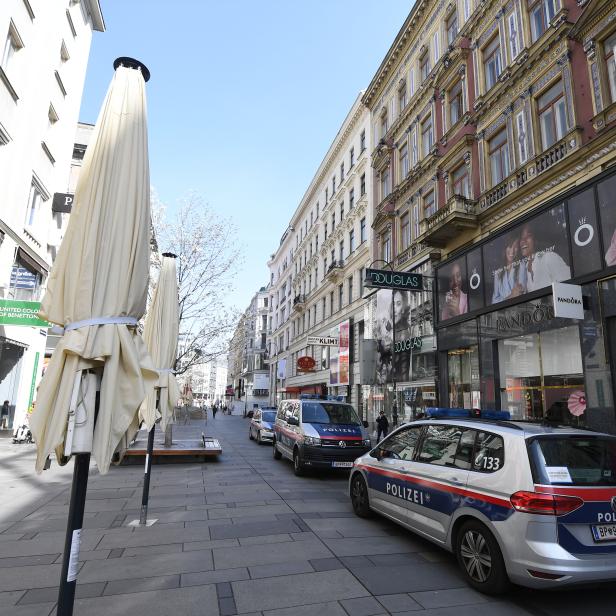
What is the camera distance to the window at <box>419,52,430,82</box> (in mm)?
21188

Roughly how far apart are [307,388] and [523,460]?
35251 mm

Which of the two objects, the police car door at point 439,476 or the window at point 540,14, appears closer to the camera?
the police car door at point 439,476

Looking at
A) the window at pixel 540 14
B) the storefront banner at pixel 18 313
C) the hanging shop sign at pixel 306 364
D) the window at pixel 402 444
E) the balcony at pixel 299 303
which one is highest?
the window at pixel 540 14

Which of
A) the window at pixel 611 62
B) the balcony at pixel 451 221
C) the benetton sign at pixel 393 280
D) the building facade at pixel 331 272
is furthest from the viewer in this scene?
the building facade at pixel 331 272

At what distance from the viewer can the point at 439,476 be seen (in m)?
5.17

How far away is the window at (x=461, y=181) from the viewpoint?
56.6 feet

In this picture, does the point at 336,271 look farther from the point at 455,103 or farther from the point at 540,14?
the point at 540,14

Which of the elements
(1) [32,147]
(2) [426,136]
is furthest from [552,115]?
(1) [32,147]

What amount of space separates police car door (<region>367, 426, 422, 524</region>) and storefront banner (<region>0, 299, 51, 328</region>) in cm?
1127

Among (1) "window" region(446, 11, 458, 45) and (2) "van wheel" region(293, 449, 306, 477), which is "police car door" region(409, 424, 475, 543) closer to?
(2) "van wheel" region(293, 449, 306, 477)

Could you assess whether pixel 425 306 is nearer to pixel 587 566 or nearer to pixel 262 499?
pixel 262 499

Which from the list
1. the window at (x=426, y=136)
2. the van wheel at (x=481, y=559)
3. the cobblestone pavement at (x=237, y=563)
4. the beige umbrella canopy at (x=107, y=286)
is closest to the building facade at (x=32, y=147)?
the cobblestone pavement at (x=237, y=563)

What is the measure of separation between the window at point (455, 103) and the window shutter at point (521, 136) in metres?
4.29

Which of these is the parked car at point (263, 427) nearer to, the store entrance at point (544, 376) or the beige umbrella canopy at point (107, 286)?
the store entrance at point (544, 376)
